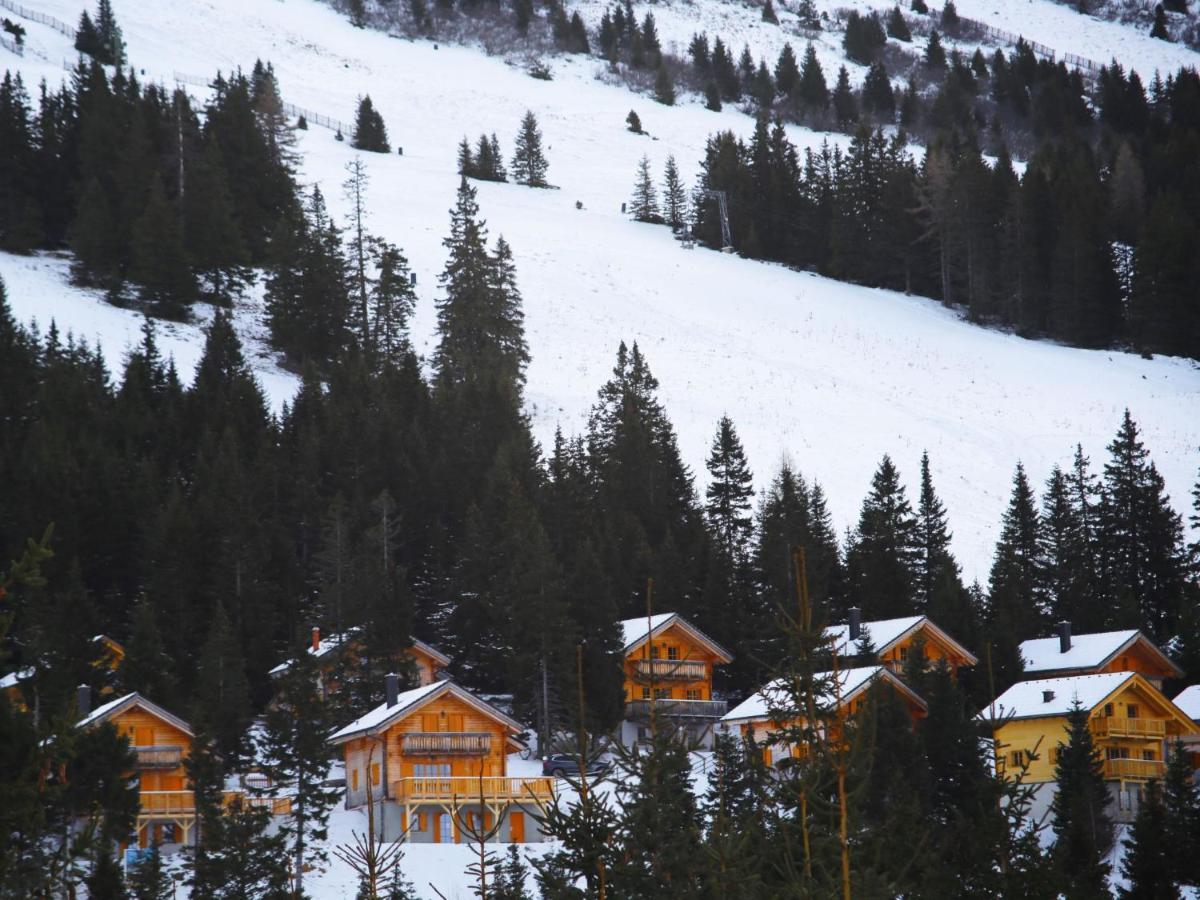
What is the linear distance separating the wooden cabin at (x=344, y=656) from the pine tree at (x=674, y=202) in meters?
79.4

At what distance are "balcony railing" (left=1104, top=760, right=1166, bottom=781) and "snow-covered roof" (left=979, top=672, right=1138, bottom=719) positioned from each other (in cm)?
243

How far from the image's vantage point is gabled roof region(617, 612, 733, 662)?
53.5 metres

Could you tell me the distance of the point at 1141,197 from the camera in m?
127

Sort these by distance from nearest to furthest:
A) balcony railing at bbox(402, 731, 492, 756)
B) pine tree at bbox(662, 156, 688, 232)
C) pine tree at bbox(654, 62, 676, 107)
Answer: balcony railing at bbox(402, 731, 492, 756)
pine tree at bbox(662, 156, 688, 232)
pine tree at bbox(654, 62, 676, 107)

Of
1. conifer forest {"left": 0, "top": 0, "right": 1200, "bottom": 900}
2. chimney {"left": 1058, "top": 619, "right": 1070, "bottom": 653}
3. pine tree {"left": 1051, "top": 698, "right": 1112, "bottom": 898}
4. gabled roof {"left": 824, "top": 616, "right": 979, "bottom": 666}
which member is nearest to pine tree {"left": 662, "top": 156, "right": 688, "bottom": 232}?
conifer forest {"left": 0, "top": 0, "right": 1200, "bottom": 900}

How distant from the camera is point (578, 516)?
203 feet

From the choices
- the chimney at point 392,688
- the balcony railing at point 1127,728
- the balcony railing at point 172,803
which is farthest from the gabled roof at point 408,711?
the balcony railing at point 1127,728

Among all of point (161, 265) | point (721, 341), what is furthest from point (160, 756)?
point (721, 341)

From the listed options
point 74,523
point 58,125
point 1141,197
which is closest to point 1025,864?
point 74,523

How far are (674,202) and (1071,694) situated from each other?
85.8 metres

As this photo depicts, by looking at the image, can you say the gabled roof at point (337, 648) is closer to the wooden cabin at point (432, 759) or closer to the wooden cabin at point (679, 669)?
the wooden cabin at point (432, 759)

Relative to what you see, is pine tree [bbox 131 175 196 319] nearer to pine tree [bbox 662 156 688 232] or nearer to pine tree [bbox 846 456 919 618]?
pine tree [bbox 846 456 919 618]

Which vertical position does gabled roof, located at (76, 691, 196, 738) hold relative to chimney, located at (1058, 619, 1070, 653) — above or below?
below

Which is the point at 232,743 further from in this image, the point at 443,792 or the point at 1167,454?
the point at 1167,454
